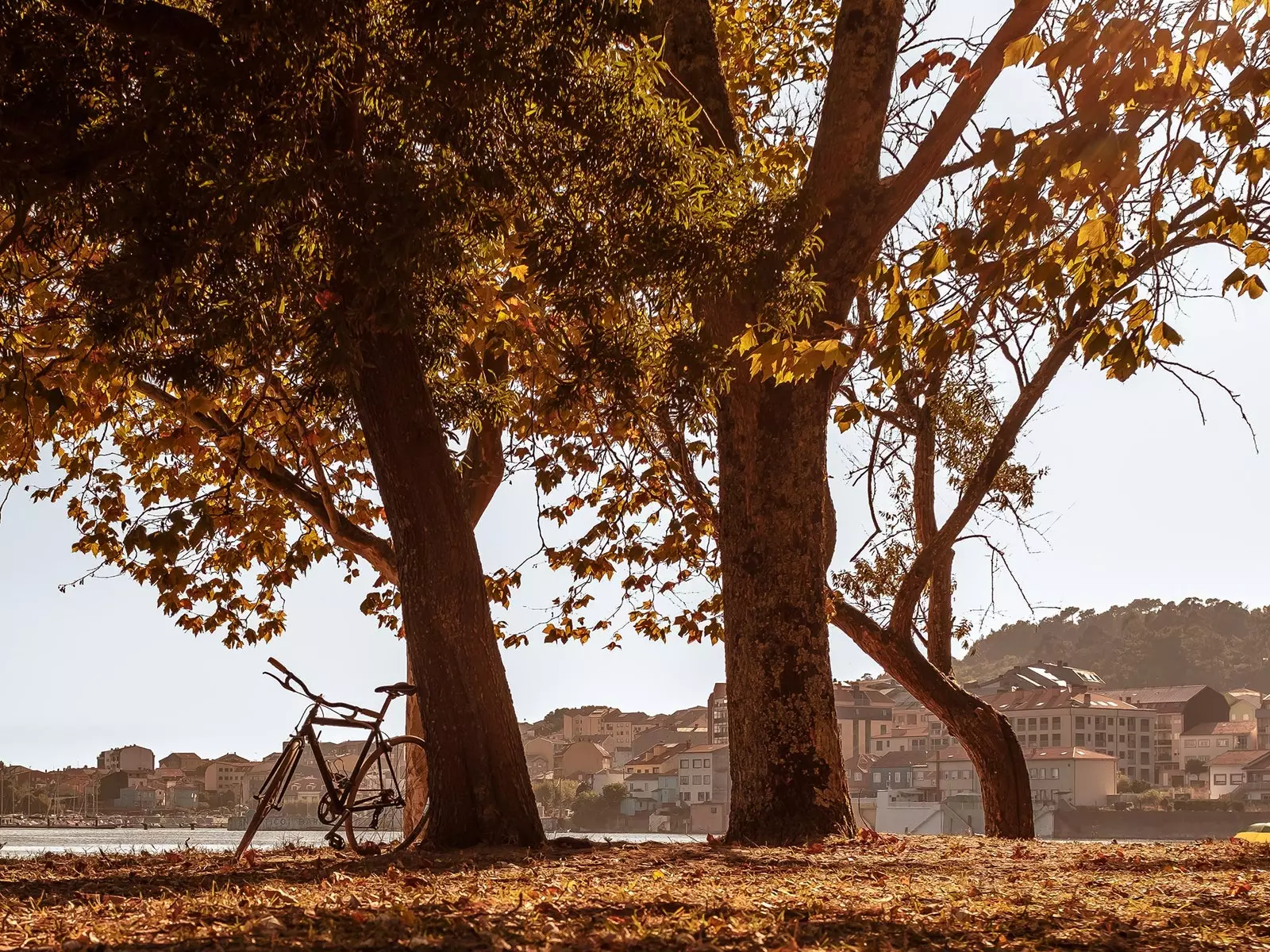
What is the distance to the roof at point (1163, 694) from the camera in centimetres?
12306

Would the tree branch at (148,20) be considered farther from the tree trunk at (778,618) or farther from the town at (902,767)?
the town at (902,767)

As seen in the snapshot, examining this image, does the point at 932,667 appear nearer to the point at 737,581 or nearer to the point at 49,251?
the point at 737,581

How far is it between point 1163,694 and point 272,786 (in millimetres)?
131164

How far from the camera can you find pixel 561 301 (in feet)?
29.1

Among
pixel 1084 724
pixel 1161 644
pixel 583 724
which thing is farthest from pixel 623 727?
pixel 1161 644

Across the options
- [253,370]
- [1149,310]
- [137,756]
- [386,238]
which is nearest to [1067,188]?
[1149,310]

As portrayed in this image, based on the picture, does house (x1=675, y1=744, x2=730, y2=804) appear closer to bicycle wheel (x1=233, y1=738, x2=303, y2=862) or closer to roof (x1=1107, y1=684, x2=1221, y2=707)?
roof (x1=1107, y1=684, x2=1221, y2=707)

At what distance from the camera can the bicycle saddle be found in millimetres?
8742

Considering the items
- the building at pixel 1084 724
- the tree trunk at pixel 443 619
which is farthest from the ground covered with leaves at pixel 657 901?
the building at pixel 1084 724

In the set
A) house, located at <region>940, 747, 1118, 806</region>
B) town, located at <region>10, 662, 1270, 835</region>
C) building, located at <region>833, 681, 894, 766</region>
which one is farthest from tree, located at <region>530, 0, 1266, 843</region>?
building, located at <region>833, 681, 894, 766</region>

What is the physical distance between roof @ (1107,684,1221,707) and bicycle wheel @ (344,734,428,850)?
122296mm

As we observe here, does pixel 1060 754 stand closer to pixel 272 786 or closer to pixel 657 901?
pixel 272 786

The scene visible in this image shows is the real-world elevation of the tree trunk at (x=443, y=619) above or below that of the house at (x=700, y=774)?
above

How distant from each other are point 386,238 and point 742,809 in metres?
4.40
